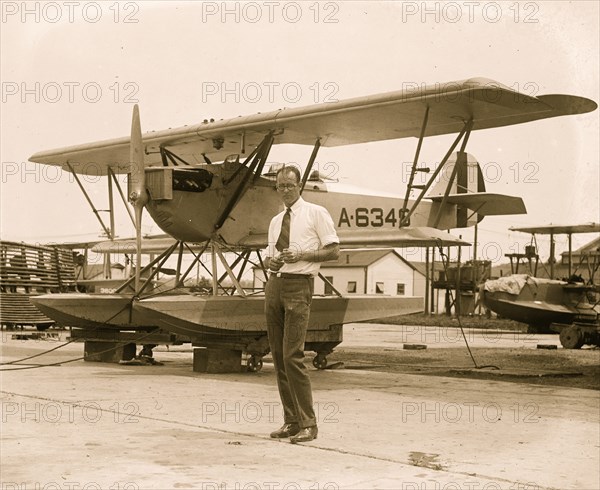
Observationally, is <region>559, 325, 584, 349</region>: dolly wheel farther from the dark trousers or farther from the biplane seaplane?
the dark trousers

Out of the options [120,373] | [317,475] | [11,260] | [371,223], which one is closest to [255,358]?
[120,373]

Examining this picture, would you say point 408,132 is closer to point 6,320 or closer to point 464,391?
point 464,391

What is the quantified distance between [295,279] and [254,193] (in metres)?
7.16

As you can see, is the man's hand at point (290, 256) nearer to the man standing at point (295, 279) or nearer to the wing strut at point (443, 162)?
the man standing at point (295, 279)

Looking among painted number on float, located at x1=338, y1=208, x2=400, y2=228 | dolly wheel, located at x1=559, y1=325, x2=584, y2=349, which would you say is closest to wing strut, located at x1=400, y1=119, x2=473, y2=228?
painted number on float, located at x1=338, y1=208, x2=400, y2=228

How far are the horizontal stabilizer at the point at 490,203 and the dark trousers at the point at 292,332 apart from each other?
9846mm

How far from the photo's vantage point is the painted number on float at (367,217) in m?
13.9

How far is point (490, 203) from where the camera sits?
14.8m

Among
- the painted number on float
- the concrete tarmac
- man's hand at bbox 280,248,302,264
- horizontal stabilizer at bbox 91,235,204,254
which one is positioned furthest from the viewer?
horizontal stabilizer at bbox 91,235,204,254

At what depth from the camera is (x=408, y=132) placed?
36.9 feet

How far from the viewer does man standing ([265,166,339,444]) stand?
16.1 feet

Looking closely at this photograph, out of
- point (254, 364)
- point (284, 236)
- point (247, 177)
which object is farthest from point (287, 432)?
point (247, 177)

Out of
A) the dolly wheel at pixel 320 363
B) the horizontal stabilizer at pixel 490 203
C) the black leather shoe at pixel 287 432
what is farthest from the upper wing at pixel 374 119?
the black leather shoe at pixel 287 432

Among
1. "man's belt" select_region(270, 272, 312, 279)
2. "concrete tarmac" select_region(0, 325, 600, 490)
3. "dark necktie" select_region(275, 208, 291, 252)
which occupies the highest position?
"dark necktie" select_region(275, 208, 291, 252)
